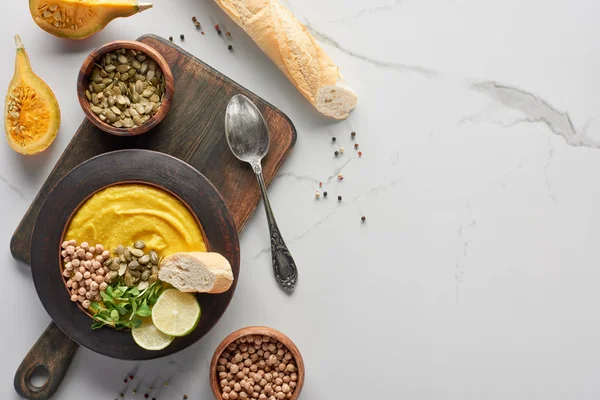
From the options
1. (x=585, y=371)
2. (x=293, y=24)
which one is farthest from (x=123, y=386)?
(x=585, y=371)

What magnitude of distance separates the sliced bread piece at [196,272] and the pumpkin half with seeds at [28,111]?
819 mm

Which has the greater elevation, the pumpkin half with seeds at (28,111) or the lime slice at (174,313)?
the pumpkin half with seeds at (28,111)

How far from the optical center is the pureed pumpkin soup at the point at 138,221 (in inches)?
91.0

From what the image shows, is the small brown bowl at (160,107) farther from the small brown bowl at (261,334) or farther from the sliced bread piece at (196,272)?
the small brown bowl at (261,334)

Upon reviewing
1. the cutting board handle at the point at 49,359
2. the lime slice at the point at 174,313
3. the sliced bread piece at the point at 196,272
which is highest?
the sliced bread piece at the point at 196,272

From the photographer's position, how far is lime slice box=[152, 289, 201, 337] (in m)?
2.25

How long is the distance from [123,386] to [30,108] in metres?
1.30

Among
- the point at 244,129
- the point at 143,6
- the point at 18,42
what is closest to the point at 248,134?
the point at 244,129

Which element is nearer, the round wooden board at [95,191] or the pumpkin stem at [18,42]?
the round wooden board at [95,191]

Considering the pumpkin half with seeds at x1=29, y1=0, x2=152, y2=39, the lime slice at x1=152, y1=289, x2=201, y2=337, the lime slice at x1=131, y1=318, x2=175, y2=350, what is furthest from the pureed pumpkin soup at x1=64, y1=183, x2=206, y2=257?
the pumpkin half with seeds at x1=29, y1=0, x2=152, y2=39

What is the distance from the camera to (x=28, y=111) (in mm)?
2482

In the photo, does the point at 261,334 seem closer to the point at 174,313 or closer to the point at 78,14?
the point at 174,313

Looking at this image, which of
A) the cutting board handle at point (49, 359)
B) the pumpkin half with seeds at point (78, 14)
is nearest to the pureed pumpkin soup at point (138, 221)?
the cutting board handle at point (49, 359)

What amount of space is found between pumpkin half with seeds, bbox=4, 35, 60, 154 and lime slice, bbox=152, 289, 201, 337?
88 centimetres
